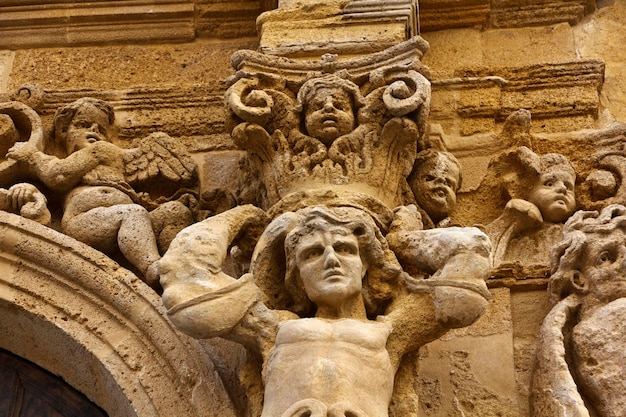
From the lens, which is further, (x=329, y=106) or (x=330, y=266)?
(x=329, y=106)

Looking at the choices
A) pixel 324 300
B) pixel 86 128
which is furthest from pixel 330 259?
pixel 86 128

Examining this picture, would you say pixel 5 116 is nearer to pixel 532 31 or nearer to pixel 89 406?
pixel 89 406

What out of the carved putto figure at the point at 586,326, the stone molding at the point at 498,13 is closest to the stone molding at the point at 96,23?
the stone molding at the point at 498,13

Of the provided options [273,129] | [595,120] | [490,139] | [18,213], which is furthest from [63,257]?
[595,120]

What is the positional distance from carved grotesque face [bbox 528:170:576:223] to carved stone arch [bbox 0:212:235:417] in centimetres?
130

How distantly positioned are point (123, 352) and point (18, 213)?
807 mm

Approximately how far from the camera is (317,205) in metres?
4.20

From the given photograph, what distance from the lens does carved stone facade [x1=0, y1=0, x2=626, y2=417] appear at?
3.92 meters

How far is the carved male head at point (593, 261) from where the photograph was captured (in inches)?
163

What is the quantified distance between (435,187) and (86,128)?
1.32 m

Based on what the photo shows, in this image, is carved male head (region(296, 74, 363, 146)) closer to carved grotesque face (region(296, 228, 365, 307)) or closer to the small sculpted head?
carved grotesque face (region(296, 228, 365, 307))

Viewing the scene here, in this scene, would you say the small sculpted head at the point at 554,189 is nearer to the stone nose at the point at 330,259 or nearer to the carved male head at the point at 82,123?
the stone nose at the point at 330,259

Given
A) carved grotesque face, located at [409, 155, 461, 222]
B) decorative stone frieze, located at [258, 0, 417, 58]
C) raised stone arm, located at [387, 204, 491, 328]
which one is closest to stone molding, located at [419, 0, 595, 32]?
decorative stone frieze, located at [258, 0, 417, 58]

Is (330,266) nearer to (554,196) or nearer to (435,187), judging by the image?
(435,187)
